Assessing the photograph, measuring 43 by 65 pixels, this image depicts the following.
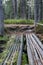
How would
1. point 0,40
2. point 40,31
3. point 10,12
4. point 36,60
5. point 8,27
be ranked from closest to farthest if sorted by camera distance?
1. point 36,60
2. point 0,40
3. point 40,31
4. point 8,27
5. point 10,12

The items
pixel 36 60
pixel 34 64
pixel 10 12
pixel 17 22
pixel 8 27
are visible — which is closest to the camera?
pixel 34 64

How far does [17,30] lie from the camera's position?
18.9 metres

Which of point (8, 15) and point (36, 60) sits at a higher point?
point (36, 60)

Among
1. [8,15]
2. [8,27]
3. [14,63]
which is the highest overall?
[14,63]

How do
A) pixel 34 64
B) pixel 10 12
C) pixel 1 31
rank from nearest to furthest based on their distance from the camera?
pixel 34 64 → pixel 1 31 → pixel 10 12

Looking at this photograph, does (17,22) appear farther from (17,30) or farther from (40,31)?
(40,31)

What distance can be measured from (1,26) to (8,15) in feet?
98.4

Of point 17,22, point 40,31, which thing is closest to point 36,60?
point 40,31

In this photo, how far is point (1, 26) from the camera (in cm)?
1457

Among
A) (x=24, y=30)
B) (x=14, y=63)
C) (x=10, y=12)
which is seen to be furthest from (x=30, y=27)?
(x=10, y=12)

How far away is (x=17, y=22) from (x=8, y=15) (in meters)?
22.1

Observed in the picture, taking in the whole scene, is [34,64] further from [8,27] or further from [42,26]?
[8,27]

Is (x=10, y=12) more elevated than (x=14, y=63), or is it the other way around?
(x=14, y=63)

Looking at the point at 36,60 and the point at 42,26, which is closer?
the point at 36,60
